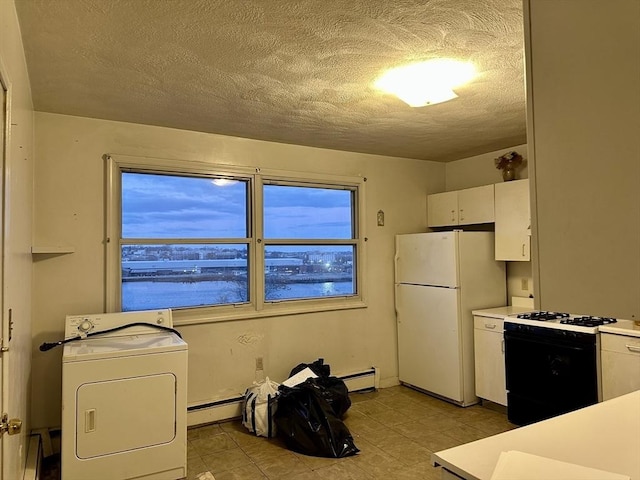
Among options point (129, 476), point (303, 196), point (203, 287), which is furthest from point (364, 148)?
point (129, 476)

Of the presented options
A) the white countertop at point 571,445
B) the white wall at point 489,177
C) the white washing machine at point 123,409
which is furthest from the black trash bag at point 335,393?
the white countertop at point 571,445

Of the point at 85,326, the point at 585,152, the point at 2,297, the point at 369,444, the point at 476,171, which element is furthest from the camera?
the point at 476,171

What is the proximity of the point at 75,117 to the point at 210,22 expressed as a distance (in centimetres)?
179

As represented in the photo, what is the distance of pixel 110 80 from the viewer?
2.41 meters

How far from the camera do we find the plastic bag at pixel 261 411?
10.6 ft

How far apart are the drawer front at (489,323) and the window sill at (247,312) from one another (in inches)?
42.1

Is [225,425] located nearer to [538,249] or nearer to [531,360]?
[531,360]

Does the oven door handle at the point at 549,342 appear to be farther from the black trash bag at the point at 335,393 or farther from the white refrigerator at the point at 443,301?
the black trash bag at the point at 335,393

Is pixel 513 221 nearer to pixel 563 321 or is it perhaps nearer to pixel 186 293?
pixel 563 321

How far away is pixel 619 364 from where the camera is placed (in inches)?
110

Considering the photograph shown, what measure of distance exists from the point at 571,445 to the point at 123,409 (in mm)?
2289

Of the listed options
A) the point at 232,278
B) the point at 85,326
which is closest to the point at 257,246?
the point at 232,278

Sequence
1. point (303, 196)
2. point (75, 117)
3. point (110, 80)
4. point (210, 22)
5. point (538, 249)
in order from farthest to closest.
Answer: point (303, 196)
point (75, 117)
point (110, 80)
point (210, 22)
point (538, 249)

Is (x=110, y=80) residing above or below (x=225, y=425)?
above
